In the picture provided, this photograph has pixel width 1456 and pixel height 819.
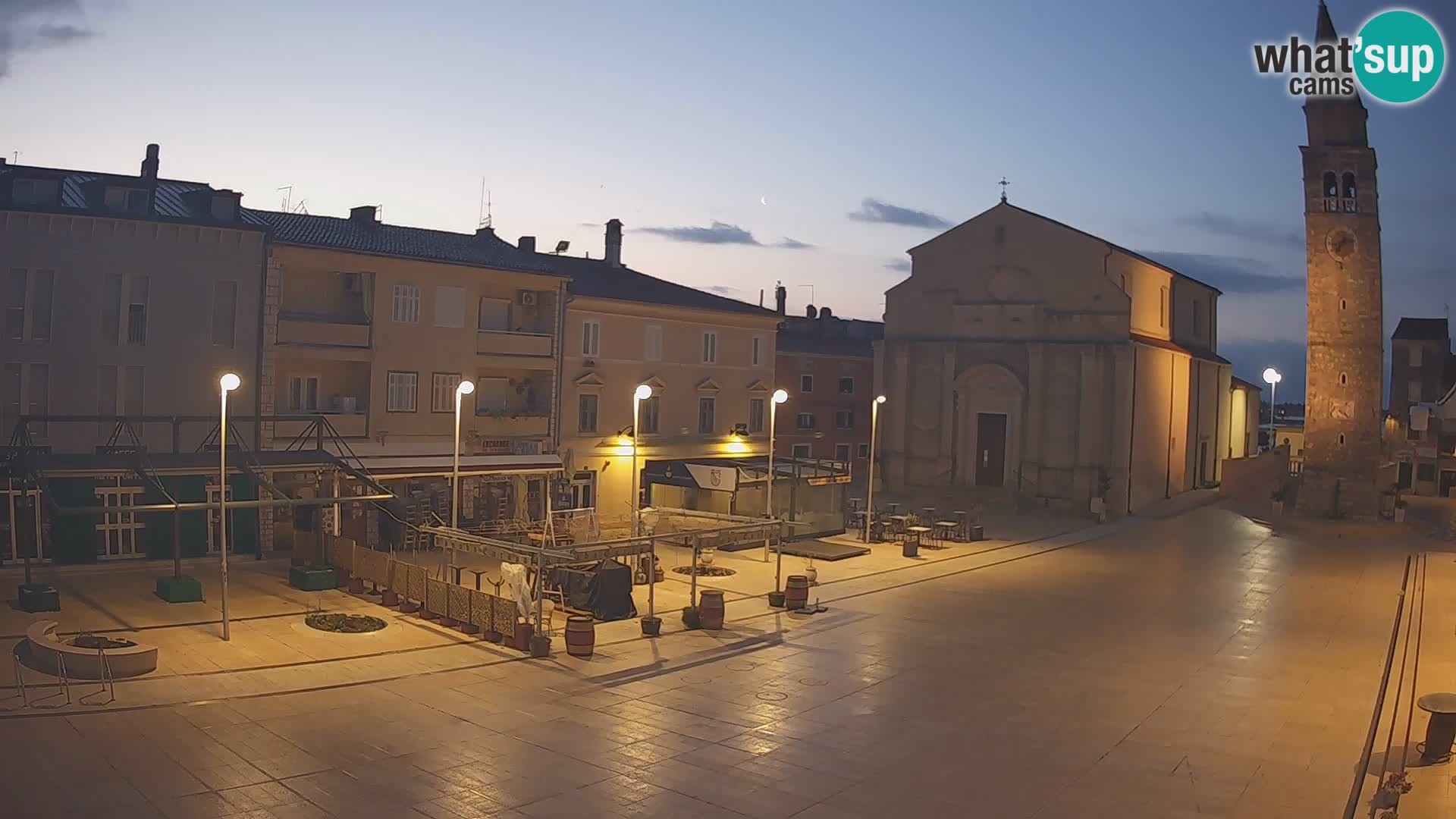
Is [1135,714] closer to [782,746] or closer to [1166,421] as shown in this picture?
[782,746]

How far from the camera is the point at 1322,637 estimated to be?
27.4m

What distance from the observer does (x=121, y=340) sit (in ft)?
110

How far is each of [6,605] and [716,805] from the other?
19412 mm

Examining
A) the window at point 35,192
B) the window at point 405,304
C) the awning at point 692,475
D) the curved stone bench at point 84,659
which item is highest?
the window at point 35,192

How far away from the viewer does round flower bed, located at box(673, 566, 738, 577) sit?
1367 inches

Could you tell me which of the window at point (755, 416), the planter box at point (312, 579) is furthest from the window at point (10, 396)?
the window at point (755, 416)

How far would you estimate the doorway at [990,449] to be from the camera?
5741 cm

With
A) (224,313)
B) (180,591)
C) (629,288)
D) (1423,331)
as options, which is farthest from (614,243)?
(1423,331)

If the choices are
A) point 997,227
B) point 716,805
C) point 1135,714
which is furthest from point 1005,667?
point 997,227

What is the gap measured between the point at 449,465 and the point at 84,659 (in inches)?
729

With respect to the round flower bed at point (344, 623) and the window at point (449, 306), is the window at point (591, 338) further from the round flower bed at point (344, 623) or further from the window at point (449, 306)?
the round flower bed at point (344, 623)

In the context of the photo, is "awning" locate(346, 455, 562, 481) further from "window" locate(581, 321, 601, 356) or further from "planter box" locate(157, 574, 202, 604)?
→ "planter box" locate(157, 574, 202, 604)

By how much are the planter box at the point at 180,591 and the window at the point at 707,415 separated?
25063 mm

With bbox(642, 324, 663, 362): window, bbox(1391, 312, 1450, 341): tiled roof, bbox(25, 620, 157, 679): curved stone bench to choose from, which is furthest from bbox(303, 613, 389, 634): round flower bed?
bbox(1391, 312, 1450, 341): tiled roof
